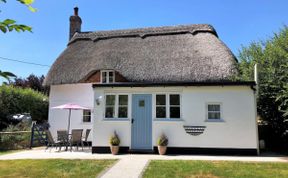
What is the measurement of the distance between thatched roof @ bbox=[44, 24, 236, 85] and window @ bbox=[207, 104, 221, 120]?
2329 mm

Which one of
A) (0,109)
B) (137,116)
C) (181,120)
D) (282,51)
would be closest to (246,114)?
(181,120)

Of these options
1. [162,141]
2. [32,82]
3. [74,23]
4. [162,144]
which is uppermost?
[74,23]

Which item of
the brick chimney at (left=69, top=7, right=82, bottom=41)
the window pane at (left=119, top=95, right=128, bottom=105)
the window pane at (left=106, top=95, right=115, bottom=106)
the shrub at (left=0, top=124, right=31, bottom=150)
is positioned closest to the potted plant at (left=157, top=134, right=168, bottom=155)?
the window pane at (left=119, top=95, right=128, bottom=105)

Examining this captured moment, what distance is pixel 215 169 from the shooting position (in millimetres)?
8109

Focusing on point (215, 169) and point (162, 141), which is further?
point (162, 141)

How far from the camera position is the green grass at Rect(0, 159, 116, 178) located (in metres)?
7.82

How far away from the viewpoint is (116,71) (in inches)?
599

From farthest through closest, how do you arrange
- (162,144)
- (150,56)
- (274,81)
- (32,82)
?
(32,82)
(150,56)
(274,81)
(162,144)

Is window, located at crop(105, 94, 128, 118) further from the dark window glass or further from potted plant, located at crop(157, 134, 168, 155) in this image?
the dark window glass

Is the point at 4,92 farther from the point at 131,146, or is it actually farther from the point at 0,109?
the point at 131,146

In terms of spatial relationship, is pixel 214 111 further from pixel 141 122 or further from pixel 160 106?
pixel 141 122

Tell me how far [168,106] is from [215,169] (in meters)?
4.19

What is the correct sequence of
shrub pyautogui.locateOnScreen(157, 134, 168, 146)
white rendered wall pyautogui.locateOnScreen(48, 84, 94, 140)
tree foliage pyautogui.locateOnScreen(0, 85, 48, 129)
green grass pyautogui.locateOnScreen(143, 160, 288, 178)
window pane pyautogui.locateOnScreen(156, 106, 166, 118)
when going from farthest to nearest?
1. tree foliage pyautogui.locateOnScreen(0, 85, 48, 129)
2. white rendered wall pyautogui.locateOnScreen(48, 84, 94, 140)
3. window pane pyautogui.locateOnScreen(156, 106, 166, 118)
4. shrub pyautogui.locateOnScreen(157, 134, 168, 146)
5. green grass pyautogui.locateOnScreen(143, 160, 288, 178)

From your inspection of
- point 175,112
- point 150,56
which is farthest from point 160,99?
point 150,56
